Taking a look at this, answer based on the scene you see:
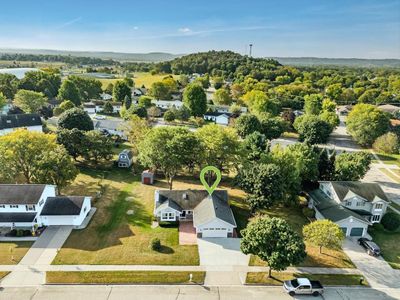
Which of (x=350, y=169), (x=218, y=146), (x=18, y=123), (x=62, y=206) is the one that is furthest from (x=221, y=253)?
(x=18, y=123)

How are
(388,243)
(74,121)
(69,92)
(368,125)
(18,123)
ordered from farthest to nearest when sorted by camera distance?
(69,92), (368,125), (18,123), (74,121), (388,243)

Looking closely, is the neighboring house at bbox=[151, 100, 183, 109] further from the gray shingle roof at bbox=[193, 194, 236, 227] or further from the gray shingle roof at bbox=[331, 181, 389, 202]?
the gray shingle roof at bbox=[331, 181, 389, 202]

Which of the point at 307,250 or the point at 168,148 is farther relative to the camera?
the point at 168,148

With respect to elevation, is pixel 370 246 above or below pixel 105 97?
below

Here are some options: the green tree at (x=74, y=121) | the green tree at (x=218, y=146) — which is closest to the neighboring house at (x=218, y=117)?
the green tree at (x=74, y=121)

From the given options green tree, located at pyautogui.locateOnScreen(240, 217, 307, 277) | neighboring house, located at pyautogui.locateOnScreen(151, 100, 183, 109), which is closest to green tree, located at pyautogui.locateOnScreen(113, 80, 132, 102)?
neighboring house, located at pyautogui.locateOnScreen(151, 100, 183, 109)

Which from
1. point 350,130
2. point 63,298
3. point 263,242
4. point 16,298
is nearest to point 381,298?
point 263,242

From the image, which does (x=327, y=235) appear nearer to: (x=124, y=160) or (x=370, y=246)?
(x=370, y=246)

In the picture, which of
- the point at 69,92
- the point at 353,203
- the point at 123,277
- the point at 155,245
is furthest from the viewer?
the point at 69,92
